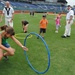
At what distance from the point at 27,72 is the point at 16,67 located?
57 cm

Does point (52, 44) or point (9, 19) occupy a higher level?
point (9, 19)

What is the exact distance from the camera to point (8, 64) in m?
8.13

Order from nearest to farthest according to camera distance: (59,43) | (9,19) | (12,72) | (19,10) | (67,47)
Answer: (12,72) → (67,47) → (59,43) → (9,19) → (19,10)

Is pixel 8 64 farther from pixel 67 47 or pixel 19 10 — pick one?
pixel 19 10

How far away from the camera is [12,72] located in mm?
7379

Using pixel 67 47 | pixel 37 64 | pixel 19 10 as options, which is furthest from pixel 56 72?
pixel 19 10

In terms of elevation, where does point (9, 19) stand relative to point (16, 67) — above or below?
above

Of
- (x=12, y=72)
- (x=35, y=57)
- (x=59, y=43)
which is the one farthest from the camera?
(x=59, y=43)

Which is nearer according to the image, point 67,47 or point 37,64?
point 37,64

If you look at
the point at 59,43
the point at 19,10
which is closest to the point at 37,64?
the point at 59,43

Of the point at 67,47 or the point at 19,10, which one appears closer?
the point at 67,47

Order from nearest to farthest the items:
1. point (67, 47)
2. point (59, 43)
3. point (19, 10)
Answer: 1. point (67, 47)
2. point (59, 43)
3. point (19, 10)

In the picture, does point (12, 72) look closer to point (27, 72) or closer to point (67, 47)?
point (27, 72)

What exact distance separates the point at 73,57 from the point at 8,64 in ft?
9.57
